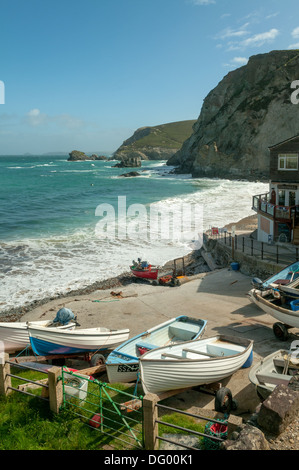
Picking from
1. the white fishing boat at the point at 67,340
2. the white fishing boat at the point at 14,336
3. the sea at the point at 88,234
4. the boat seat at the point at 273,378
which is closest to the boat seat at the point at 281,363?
the boat seat at the point at 273,378

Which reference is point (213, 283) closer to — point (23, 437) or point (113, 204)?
point (23, 437)

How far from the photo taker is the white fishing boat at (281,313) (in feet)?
46.8

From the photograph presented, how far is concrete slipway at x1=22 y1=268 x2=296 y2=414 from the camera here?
1415 centimetres

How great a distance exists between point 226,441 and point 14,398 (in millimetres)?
5625

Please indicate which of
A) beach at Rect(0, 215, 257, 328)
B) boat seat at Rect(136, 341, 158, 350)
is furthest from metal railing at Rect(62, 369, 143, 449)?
beach at Rect(0, 215, 257, 328)

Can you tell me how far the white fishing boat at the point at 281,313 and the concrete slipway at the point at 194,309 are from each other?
0.45m

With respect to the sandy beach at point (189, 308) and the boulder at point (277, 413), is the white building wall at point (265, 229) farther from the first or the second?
the boulder at point (277, 413)

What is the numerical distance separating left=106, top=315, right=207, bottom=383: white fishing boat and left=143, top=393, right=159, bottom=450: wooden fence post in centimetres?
369

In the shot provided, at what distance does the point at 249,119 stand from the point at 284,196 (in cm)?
8518

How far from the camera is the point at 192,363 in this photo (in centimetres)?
1004

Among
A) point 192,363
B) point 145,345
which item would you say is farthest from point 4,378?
point 192,363

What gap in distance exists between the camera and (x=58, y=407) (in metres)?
8.77

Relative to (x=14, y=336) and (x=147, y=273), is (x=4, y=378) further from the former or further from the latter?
(x=147, y=273)
